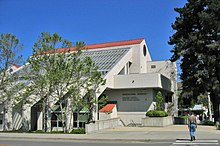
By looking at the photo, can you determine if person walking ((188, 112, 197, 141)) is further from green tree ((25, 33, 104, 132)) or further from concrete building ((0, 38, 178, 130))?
concrete building ((0, 38, 178, 130))

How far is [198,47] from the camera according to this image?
31.8 m

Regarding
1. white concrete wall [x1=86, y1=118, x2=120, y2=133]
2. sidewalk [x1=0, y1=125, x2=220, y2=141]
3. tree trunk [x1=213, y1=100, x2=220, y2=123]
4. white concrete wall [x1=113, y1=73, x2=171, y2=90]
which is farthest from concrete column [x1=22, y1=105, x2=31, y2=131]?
tree trunk [x1=213, y1=100, x2=220, y2=123]

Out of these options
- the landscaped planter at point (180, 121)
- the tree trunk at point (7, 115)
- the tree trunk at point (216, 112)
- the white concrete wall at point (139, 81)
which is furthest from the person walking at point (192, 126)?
the landscaped planter at point (180, 121)

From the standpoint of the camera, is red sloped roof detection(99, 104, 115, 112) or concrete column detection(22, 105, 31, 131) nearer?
concrete column detection(22, 105, 31, 131)

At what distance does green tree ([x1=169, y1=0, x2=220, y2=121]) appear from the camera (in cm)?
3020

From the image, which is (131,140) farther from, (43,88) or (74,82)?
(43,88)

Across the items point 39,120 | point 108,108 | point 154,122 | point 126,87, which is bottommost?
point 154,122

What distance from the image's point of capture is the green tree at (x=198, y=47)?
30.2m

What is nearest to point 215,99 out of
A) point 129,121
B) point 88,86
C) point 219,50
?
point 219,50

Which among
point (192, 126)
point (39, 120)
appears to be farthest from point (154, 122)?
point (192, 126)

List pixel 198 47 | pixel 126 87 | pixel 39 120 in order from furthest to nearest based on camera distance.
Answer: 1. pixel 126 87
2. pixel 198 47
3. pixel 39 120

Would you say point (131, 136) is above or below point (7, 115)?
below

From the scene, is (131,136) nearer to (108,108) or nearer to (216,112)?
(108,108)

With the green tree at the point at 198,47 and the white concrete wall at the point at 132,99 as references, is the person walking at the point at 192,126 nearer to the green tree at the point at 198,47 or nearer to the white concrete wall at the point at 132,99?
the green tree at the point at 198,47
